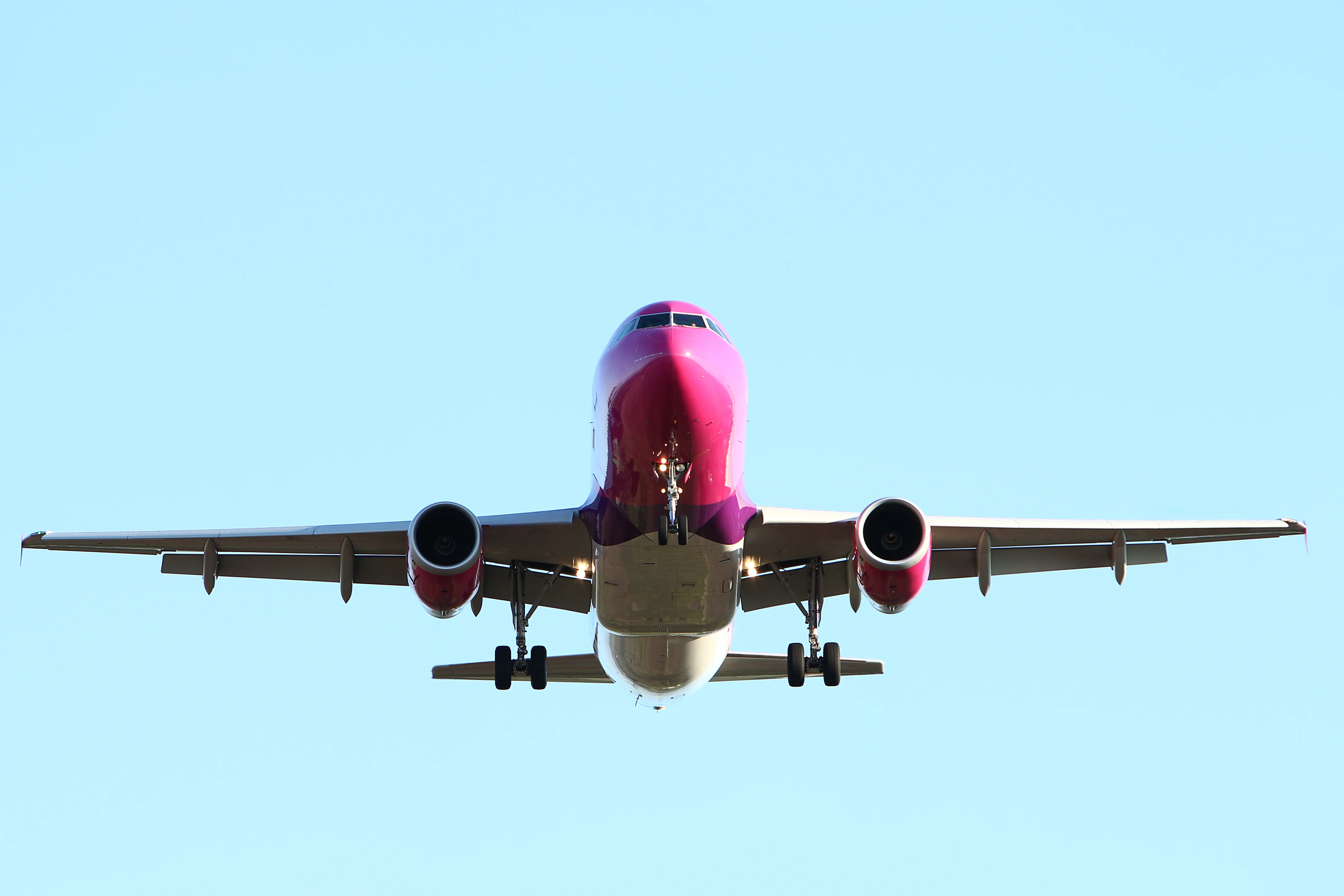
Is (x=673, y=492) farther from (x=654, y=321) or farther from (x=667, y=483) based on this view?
(x=654, y=321)

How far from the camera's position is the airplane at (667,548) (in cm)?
1966

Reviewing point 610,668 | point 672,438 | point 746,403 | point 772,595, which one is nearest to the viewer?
point 672,438

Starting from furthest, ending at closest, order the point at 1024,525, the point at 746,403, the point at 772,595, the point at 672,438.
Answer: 1. the point at 772,595
2. the point at 1024,525
3. the point at 746,403
4. the point at 672,438

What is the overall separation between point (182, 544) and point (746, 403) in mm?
9878

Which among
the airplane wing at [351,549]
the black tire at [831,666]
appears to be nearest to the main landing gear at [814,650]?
the black tire at [831,666]

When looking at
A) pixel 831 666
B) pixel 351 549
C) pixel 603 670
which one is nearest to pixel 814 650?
pixel 831 666

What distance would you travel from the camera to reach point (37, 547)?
77.9 ft

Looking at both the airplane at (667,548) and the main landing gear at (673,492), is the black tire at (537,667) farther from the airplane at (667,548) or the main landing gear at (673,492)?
the main landing gear at (673,492)

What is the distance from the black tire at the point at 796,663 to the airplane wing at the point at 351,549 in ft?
12.3

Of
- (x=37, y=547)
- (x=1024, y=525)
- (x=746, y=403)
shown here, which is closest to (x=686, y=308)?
(x=746, y=403)

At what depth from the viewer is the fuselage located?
19.1 meters

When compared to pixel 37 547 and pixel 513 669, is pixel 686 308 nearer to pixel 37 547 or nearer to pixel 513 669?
pixel 513 669

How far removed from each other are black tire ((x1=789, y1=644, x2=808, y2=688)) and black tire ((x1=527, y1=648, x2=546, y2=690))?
13.3 ft

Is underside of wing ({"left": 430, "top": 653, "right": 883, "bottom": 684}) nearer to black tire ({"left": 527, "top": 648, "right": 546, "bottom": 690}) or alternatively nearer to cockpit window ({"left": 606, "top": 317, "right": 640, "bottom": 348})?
black tire ({"left": 527, "top": 648, "right": 546, "bottom": 690})
